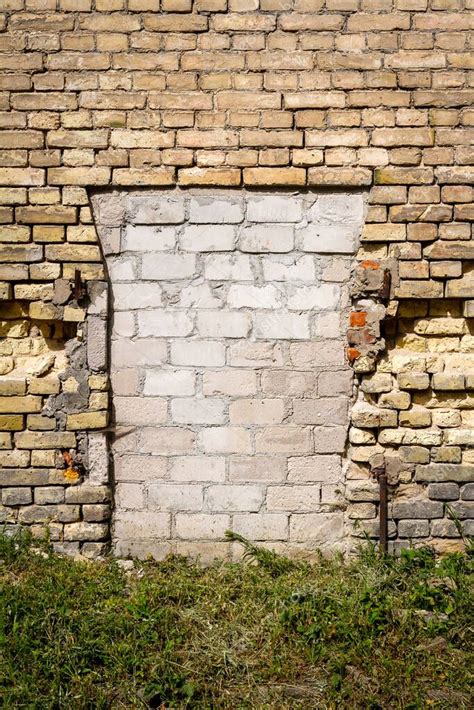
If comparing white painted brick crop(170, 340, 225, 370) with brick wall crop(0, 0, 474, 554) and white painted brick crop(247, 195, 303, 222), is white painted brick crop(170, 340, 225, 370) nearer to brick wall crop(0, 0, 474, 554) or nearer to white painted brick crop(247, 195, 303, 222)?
brick wall crop(0, 0, 474, 554)

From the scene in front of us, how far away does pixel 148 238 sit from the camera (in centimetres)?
353

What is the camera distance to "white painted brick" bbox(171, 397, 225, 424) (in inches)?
142

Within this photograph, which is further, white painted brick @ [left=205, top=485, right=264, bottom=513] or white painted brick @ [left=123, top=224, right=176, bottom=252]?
white painted brick @ [left=205, top=485, right=264, bottom=513]

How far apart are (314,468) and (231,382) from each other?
0.71 metres

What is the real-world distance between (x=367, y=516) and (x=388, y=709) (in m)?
1.12

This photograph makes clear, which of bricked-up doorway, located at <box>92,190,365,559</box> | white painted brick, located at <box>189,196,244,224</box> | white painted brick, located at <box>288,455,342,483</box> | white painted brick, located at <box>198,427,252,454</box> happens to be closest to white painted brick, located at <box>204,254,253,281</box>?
bricked-up doorway, located at <box>92,190,365,559</box>

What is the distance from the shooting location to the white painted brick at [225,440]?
361 cm

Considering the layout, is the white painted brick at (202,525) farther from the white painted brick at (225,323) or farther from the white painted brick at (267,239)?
the white painted brick at (267,239)

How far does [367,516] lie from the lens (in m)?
3.54

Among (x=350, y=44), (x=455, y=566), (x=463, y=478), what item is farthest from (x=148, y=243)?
A: (x=455, y=566)

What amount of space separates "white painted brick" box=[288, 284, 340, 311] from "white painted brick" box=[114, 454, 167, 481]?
3.98ft

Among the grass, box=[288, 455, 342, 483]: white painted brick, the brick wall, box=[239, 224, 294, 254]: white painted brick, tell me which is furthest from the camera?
box=[288, 455, 342, 483]: white painted brick

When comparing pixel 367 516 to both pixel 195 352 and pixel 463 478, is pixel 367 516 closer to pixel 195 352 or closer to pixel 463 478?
pixel 463 478

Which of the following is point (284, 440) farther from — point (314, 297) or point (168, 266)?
point (168, 266)
